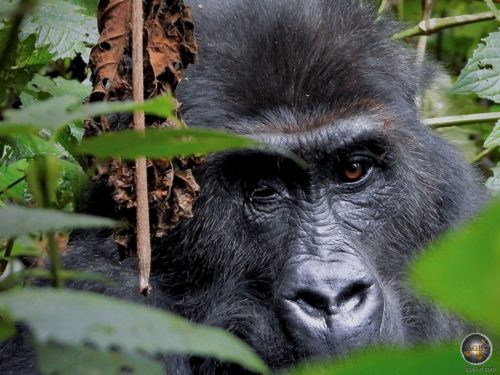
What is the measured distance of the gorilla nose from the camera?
305 centimetres

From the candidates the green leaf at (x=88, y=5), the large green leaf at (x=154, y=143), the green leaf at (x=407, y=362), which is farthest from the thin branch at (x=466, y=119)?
the green leaf at (x=407, y=362)

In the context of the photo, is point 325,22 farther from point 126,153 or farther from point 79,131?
point 126,153

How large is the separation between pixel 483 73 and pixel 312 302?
6.98 feet

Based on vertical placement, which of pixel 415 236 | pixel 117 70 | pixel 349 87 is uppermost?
pixel 117 70

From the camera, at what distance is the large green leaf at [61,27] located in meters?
3.86

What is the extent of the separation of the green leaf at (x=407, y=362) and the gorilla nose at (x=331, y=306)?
2052mm

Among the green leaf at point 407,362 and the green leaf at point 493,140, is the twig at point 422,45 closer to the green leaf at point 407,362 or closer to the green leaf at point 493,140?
the green leaf at point 493,140

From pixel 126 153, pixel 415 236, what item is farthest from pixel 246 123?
pixel 126 153

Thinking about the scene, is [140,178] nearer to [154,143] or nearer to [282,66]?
[154,143]

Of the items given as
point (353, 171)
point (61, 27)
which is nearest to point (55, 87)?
point (61, 27)

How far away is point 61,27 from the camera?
3.88 m

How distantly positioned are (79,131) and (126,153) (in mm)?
2977

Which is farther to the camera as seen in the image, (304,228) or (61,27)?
(61,27)

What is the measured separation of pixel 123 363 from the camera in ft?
4.02
